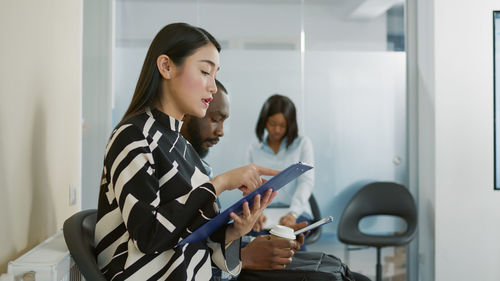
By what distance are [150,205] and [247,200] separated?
0.81ft

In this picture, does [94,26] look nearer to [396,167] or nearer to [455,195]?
[396,167]

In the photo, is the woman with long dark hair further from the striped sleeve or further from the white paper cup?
the white paper cup

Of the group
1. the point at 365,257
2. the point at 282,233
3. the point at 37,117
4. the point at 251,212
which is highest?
the point at 37,117

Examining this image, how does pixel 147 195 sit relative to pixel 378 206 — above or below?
above

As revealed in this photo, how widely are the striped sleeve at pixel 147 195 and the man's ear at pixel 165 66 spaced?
21 centimetres

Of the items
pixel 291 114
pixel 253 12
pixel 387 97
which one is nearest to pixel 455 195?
pixel 387 97

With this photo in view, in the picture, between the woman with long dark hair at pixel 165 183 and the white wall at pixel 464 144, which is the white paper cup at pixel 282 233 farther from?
the white wall at pixel 464 144

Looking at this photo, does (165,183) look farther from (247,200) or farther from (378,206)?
(378,206)

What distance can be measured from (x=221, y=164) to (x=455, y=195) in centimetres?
176

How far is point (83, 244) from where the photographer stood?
141cm

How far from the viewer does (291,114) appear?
396 cm

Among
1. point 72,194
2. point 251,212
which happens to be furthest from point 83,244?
point 72,194

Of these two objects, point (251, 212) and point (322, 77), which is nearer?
point (251, 212)

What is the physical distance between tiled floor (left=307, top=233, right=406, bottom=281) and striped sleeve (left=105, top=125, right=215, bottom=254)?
290cm
